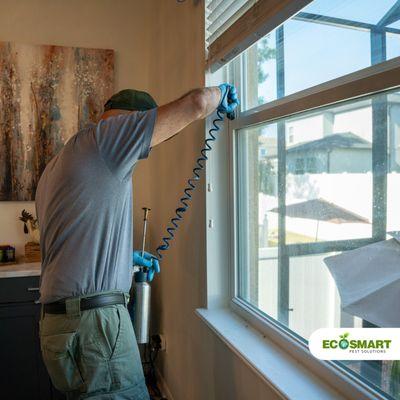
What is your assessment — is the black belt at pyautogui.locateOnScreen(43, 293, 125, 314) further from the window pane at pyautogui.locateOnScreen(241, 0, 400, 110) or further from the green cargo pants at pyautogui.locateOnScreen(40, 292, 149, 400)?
the window pane at pyautogui.locateOnScreen(241, 0, 400, 110)

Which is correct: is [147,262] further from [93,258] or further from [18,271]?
[18,271]

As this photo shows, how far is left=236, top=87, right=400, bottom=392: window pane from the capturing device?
100 cm

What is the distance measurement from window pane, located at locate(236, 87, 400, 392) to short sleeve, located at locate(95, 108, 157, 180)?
475 millimetres

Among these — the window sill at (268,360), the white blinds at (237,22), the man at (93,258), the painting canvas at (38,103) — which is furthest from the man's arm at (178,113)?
the painting canvas at (38,103)

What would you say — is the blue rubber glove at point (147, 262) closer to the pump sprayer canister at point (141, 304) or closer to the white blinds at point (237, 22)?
the pump sprayer canister at point (141, 304)

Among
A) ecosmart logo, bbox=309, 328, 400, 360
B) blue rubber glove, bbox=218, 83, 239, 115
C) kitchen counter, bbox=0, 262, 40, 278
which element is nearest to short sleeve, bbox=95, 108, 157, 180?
blue rubber glove, bbox=218, 83, 239, 115

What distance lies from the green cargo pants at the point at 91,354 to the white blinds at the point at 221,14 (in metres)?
1.16

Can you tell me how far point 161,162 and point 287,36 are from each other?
4.21ft

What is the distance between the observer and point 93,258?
140 cm

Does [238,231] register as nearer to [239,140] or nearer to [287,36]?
[239,140]

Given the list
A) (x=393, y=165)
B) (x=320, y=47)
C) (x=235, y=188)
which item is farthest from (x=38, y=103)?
(x=393, y=165)

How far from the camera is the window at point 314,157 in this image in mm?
985

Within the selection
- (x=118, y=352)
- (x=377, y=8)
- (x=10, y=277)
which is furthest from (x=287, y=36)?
(x=10, y=277)

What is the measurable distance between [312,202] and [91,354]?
3.02ft
